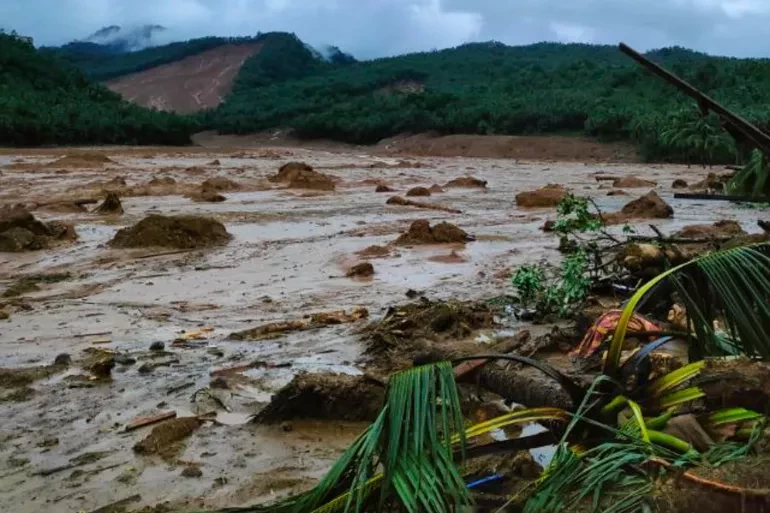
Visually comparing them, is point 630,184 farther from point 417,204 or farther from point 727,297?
point 727,297

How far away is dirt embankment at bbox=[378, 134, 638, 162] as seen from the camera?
4147cm

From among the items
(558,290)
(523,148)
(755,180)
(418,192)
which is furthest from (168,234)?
(523,148)

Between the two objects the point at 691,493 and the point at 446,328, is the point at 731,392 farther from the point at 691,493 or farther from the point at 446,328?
the point at 446,328

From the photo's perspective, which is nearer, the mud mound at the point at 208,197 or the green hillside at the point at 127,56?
the mud mound at the point at 208,197

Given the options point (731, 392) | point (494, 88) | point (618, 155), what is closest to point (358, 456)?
point (731, 392)

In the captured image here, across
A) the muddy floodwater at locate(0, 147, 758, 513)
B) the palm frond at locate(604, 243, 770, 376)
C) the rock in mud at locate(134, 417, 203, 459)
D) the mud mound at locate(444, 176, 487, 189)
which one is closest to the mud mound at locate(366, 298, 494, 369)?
the muddy floodwater at locate(0, 147, 758, 513)

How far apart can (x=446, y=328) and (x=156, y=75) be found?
87.7 metres

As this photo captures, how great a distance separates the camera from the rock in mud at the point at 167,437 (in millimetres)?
3387

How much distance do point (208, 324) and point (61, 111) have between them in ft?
144

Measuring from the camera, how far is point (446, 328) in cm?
521

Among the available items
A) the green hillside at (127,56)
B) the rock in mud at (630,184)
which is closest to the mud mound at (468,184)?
the rock in mud at (630,184)

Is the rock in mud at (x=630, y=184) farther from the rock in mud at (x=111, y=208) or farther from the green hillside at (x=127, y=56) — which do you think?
the green hillside at (x=127, y=56)

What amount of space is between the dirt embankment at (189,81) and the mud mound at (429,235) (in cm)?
6784

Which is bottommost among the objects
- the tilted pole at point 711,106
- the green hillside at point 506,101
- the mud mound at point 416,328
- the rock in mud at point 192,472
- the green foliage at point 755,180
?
the rock in mud at point 192,472
